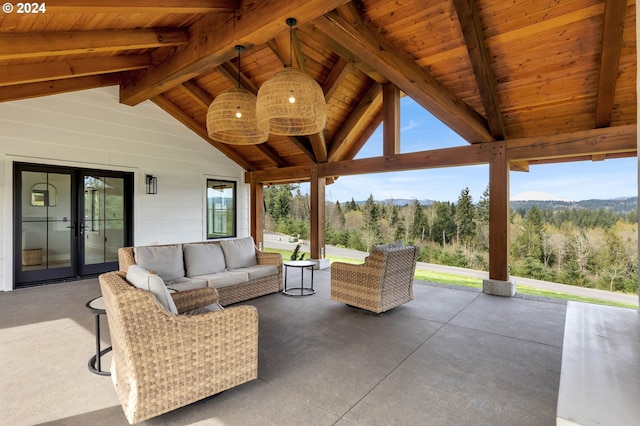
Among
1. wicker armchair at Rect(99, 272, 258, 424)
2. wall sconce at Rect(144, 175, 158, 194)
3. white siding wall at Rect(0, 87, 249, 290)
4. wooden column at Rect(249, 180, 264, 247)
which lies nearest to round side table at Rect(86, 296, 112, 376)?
wicker armchair at Rect(99, 272, 258, 424)

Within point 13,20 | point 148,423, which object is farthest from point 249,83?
point 148,423

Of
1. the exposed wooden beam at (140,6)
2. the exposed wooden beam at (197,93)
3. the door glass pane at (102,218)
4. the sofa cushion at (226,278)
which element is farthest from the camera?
the exposed wooden beam at (197,93)

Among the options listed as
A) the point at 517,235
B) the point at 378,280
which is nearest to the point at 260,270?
the point at 378,280

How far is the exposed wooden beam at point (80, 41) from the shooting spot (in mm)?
3389

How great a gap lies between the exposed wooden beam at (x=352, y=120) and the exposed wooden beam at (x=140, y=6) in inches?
134

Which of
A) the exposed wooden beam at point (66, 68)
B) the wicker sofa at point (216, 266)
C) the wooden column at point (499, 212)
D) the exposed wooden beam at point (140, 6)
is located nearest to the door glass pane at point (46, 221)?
the exposed wooden beam at point (66, 68)

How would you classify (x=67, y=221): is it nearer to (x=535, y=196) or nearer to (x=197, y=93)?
(x=197, y=93)

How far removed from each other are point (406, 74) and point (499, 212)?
8.82 ft

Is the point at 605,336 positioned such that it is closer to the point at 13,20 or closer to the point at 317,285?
the point at 317,285

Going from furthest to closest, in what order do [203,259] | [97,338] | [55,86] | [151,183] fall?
[151,183], [55,86], [203,259], [97,338]

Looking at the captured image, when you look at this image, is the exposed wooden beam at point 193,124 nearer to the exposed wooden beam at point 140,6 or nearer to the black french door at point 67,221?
the black french door at point 67,221

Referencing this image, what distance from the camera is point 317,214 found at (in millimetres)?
7457

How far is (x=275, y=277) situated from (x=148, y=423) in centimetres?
319

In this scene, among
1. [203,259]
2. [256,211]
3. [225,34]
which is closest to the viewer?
[225,34]
